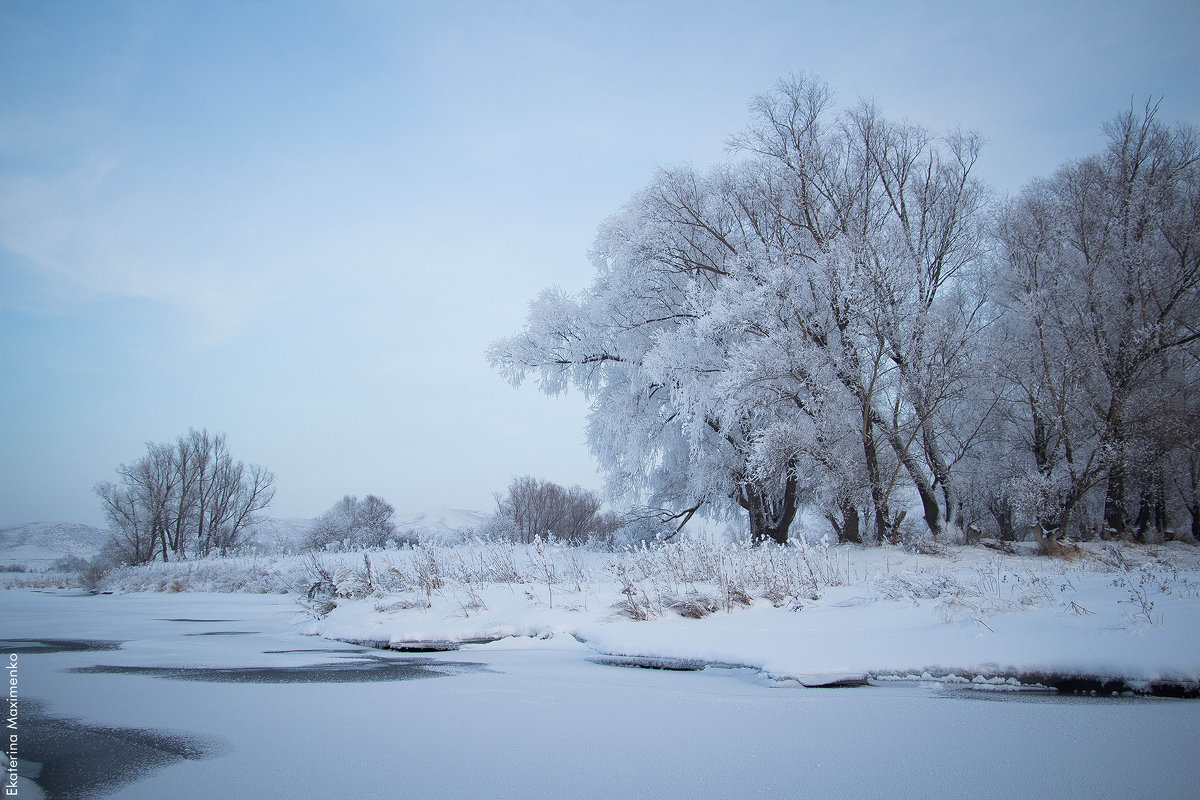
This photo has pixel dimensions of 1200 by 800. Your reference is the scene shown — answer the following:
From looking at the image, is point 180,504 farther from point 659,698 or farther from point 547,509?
point 659,698

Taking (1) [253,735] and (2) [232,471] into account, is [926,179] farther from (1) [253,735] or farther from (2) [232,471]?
(2) [232,471]

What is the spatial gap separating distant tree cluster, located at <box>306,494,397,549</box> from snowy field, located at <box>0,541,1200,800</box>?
30.8m

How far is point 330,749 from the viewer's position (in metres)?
2.52

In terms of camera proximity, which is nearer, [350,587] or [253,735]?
[253,735]

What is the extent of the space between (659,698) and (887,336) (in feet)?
42.5

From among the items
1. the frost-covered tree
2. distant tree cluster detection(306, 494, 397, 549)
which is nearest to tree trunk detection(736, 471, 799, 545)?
the frost-covered tree

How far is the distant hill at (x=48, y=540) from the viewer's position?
4720 centimetres

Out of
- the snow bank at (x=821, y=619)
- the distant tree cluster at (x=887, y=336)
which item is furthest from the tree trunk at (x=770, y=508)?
the snow bank at (x=821, y=619)

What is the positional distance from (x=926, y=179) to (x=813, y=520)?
10.8 metres

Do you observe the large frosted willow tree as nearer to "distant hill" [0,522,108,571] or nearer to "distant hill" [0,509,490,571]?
"distant hill" [0,509,490,571]

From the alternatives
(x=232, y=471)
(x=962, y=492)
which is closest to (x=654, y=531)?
(x=962, y=492)

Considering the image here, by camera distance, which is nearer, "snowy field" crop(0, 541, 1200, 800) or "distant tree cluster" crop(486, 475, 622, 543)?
"snowy field" crop(0, 541, 1200, 800)

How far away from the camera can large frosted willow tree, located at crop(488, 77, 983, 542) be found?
13977mm

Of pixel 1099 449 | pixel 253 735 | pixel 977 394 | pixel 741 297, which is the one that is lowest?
pixel 253 735
